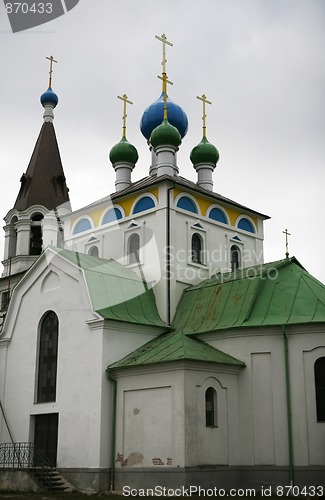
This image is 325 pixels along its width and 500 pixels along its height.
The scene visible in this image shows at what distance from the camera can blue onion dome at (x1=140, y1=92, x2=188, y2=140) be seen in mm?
21625

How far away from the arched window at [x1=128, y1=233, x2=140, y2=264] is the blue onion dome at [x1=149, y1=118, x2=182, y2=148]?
122 inches

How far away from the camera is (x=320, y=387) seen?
46.3 ft

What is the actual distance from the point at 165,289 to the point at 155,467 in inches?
204

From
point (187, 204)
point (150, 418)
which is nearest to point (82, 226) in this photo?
point (187, 204)

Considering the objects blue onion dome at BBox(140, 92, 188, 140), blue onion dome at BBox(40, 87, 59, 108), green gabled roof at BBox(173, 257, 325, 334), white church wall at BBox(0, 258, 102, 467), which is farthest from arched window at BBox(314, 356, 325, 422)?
blue onion dome at BBox(40, 87, 59, 108)

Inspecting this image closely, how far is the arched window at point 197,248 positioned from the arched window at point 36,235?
7.95 metres

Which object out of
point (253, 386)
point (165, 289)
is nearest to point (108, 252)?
point (165, 289)

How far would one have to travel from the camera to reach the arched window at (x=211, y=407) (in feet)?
46.6

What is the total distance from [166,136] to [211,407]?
8.93m

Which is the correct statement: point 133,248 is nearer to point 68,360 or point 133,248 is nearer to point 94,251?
point 94,251

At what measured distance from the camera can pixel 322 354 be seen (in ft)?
46.8

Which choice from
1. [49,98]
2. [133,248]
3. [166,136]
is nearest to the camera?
[133,248]

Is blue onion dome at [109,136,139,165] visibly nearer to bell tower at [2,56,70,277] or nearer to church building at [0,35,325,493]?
church building at [0,35,325,493]

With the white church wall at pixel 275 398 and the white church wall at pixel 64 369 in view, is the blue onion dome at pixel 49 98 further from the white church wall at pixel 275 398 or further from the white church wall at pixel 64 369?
the white church wall at pixel 275 398
